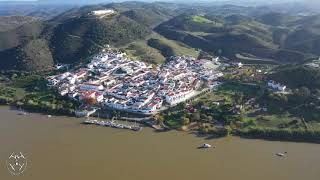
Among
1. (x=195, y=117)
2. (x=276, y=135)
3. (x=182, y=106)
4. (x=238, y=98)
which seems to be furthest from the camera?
(x=238, y=98)

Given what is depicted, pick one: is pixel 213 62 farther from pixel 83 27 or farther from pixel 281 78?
pixel 83 27

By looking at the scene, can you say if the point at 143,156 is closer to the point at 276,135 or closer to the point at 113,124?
the point at 113,124

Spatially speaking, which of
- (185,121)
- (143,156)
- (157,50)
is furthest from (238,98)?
(157,50)

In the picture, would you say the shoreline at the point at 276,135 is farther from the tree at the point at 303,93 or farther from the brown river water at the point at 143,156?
the tree at the point at 303,93

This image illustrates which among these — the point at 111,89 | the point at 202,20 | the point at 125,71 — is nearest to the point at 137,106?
the point at 111,89
